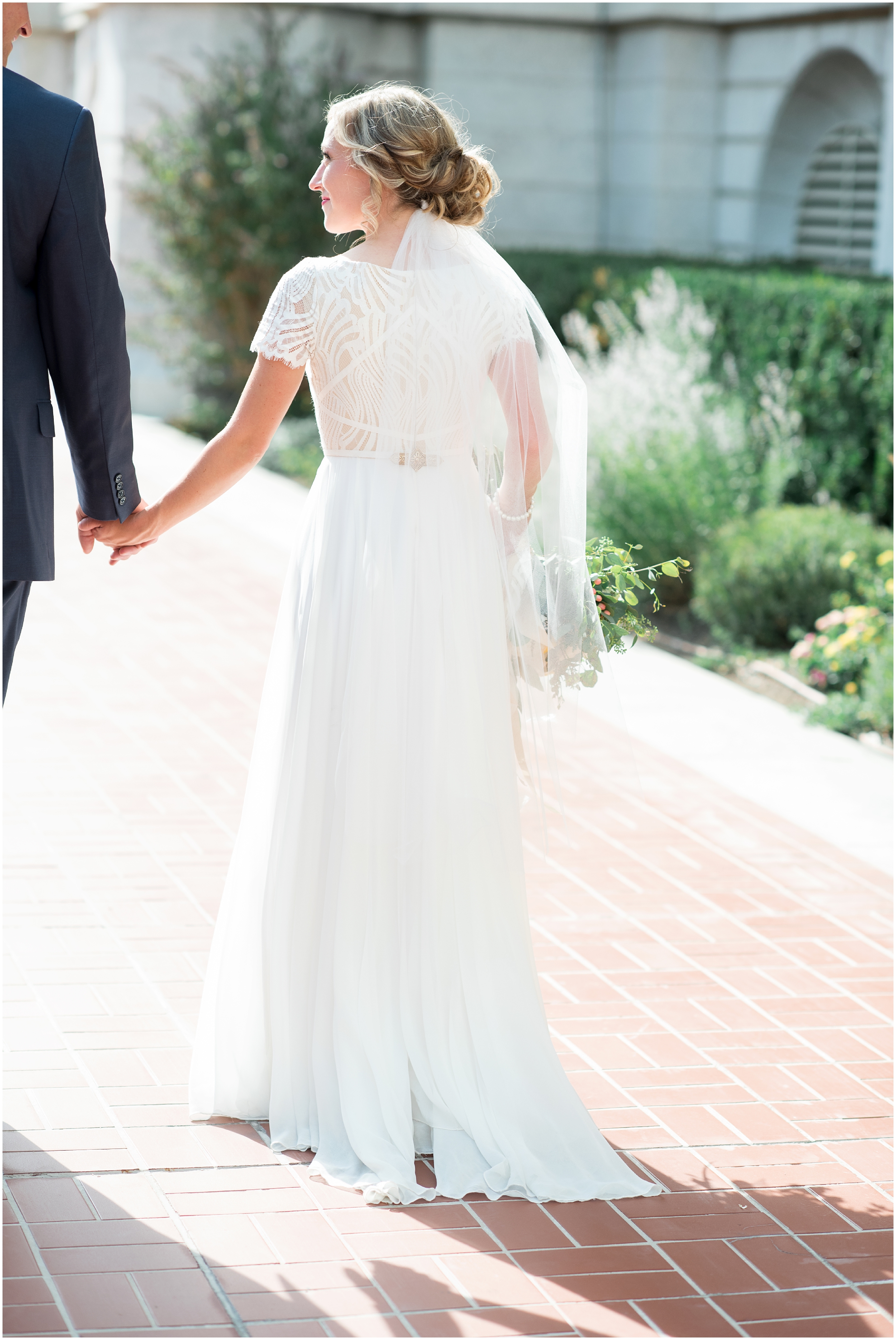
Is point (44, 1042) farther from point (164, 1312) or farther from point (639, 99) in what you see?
point (639, 99)

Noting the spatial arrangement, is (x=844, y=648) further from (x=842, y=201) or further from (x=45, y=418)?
(x=842, y=201)

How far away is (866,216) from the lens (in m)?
14.1

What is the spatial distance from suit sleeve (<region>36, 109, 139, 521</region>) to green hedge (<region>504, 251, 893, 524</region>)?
714 cm

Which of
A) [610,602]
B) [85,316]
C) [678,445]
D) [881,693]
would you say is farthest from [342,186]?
[678,445]

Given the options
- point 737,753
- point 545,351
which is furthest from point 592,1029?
point 737,753

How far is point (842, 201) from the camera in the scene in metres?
14.3

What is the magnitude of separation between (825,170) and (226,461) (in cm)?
1269

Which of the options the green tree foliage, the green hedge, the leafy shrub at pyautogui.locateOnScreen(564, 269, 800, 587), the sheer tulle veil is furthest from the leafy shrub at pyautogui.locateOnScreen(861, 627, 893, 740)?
the green tree foliage

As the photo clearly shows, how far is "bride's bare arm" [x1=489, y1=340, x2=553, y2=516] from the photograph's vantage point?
3150 mm

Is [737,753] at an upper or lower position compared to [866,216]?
lower

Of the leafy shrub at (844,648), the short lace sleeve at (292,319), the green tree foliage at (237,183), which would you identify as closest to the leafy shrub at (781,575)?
the leafy shrub at (844,648)

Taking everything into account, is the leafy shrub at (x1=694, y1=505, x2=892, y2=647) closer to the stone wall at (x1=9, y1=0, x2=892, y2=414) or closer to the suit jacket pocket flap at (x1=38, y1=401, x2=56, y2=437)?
the suit jacket pocket flap at (x1=38, y1=401, x2=56, y2=437)

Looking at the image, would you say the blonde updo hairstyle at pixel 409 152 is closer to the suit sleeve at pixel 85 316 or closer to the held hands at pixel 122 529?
the suit sleeve at pixel 85 316

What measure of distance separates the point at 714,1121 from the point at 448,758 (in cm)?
109
